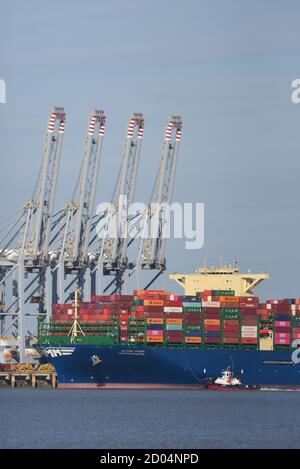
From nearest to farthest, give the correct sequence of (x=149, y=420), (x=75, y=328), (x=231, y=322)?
(x=149, y=420), (x=231, y=322), (x=75, y=328)

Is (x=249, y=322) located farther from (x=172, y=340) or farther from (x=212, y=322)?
(x=172, y=340)

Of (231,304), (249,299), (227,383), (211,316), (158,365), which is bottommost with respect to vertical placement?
(227,383)

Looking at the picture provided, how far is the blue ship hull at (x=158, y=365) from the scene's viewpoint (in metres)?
124

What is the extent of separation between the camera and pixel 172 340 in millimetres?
124312

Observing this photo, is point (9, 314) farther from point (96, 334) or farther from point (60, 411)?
point (60, 411)

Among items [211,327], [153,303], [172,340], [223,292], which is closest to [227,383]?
[211,327]

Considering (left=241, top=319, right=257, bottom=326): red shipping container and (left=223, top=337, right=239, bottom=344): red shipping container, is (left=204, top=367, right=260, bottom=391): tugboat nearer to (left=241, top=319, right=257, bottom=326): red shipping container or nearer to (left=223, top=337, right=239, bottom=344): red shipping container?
(left=223, top=337, right=239, bottom=344): red shipping container

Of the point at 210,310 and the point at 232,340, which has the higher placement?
the point at 210,310

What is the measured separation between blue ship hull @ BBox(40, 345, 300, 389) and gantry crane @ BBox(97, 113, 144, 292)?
1351 centimetres

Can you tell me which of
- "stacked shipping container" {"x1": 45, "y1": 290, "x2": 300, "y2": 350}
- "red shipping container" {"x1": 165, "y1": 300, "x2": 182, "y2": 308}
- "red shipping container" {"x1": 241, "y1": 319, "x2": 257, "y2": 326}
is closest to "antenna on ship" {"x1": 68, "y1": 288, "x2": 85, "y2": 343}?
"stacked shipping container" {"x1": 45, "y1": 290, "x2": 300, "y2": 350}

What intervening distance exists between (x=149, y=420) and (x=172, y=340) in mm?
35840

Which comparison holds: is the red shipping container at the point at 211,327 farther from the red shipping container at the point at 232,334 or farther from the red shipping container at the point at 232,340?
the red shipping container at the point at 232,340
